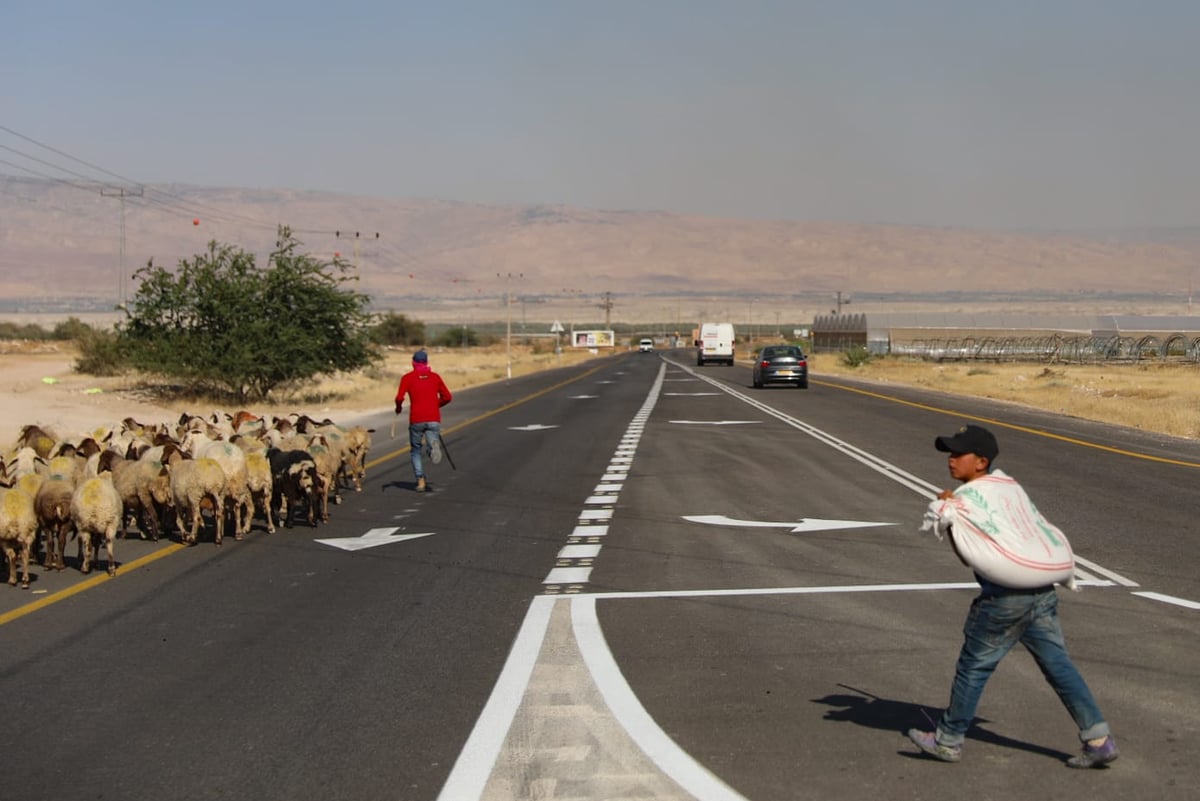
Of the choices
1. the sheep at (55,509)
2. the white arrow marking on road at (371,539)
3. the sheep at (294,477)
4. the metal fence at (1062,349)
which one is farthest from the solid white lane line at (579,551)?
the metal fence at (1062,349)

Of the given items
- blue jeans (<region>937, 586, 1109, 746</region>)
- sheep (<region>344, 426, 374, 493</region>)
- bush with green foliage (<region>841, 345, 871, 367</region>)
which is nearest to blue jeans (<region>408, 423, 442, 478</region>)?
sheep (<region>344, 426, 374, 493</region>)

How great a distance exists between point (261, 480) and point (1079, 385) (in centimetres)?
4689

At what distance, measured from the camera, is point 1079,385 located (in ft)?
185

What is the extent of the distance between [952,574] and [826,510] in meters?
4.74

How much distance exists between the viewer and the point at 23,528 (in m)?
12.0

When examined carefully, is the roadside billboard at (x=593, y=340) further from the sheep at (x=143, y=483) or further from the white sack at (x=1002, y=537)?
the white sack at (x=1002, y=537)

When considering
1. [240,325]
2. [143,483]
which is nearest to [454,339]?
[240,325]

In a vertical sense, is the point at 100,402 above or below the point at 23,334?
above

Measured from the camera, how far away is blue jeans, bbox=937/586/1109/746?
21.3ft

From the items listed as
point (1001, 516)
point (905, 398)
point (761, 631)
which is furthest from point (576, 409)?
point (1001, 516)

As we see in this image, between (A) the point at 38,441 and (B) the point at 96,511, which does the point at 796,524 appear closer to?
(B) the point at 96,511

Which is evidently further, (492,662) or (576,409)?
(576,409)

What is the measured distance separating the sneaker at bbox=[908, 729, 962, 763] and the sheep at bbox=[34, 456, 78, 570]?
8778 mm

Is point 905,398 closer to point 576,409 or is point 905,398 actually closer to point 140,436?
point 576,409
